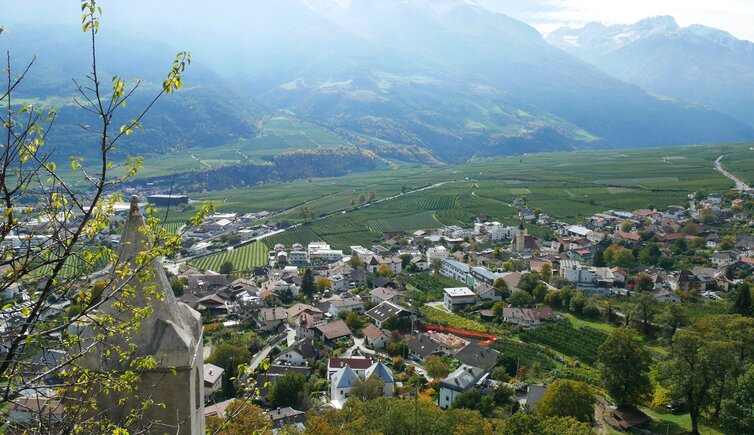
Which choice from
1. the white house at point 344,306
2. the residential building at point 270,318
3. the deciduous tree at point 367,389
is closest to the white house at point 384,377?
the deciduous tree at point 367,389

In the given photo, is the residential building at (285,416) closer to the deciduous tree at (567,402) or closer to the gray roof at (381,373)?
the gray roof at (381,373)

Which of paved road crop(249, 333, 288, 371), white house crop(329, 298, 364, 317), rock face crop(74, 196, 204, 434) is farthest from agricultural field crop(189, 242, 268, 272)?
rock face crop(74, 196, 204, 434)

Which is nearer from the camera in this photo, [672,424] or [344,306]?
[672,424]

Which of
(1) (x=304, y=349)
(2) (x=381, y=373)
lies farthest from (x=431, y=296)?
(2) (x=381, y=373)

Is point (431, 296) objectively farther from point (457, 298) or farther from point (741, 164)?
point (741, 164)

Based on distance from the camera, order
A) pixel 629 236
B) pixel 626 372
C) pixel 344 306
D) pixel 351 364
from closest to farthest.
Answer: pixel 626 372 → pixel 351 364 → pixel 344 306 → pixel 629 236
